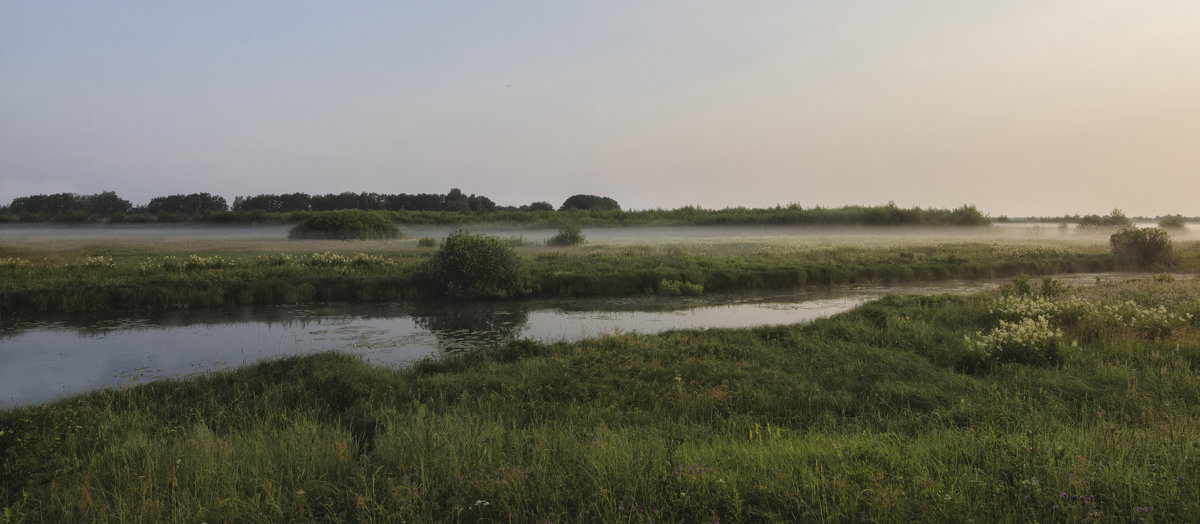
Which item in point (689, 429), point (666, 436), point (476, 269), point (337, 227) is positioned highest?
point (337, 227)

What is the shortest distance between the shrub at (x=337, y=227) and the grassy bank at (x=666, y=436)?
36283 millimetres

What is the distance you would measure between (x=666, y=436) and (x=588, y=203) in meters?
72.2

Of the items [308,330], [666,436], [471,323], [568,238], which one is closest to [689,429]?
[666,436]

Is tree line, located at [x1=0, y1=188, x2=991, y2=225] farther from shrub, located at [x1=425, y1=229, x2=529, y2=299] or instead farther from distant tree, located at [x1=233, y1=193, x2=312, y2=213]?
shrub, located at [x1=425, y1=229, x2=529, y2=299]

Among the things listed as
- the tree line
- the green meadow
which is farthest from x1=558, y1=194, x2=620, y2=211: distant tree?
the green meadow

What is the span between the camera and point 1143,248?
31859mm

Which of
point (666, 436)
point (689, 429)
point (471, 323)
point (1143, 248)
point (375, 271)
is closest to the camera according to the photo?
point (666, 436)

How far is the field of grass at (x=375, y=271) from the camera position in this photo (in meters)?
19.0

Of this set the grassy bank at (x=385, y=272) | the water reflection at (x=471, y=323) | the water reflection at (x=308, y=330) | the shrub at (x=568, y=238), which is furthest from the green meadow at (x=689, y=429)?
the shrub at (x=568, y=238)

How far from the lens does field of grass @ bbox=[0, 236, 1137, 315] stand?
19.0m

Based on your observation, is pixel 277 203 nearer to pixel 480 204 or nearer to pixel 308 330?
pixel 480 204

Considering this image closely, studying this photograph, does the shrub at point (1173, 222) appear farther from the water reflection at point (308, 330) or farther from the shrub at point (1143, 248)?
the water reflection at point (308, 330)

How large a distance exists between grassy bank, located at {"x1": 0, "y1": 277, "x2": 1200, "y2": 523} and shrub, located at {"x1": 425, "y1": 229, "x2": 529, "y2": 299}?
999 cm

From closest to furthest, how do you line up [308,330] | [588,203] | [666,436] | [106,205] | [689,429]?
[666,436], [689,429], [308,330], [106,205], [588,203]
